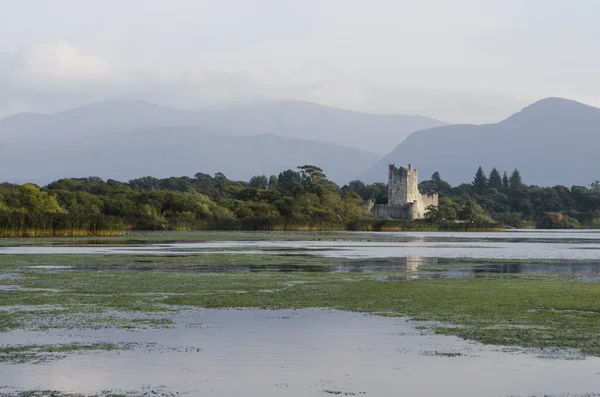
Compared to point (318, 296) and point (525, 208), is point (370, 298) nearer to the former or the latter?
point (318, 296)

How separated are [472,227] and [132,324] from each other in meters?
98.7

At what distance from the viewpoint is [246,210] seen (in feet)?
344

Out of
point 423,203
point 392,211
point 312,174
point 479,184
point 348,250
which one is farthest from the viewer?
point 479,184

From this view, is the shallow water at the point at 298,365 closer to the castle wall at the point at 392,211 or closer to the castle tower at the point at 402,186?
the castle wall at the point at 392,211

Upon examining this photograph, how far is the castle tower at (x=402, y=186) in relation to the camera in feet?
447

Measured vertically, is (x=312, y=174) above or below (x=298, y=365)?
above

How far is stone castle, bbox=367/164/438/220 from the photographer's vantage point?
134 m

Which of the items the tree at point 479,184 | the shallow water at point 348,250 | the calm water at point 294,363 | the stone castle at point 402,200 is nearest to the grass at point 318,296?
the calm water at point 294,363

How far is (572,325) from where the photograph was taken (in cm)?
1436

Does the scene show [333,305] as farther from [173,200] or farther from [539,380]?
[173,200]

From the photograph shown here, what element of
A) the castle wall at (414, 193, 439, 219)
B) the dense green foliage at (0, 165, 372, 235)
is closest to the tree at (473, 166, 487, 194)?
the castle wall at (414, 193, 439, 219)

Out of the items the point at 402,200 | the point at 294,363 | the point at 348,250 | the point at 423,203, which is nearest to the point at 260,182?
the point at 423,203

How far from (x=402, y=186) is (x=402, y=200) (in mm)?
2101

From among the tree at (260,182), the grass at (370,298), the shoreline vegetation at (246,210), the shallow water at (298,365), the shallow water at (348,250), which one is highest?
the tree at (260,182)
